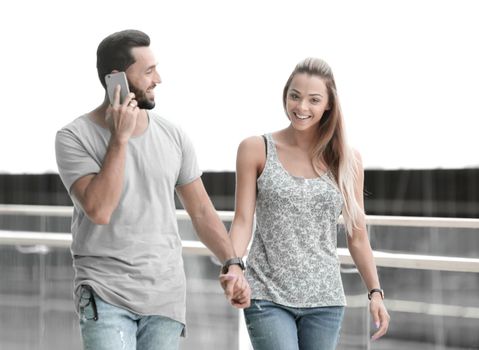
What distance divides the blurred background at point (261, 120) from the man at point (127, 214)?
1461mm

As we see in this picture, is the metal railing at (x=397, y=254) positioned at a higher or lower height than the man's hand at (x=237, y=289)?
lower

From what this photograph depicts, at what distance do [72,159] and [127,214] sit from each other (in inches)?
7.1

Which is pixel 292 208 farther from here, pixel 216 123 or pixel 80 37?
pixel 80 37

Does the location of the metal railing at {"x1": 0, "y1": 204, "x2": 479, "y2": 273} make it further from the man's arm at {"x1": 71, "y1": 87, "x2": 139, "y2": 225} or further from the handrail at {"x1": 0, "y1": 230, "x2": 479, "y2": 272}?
the man's arm at {"x1": 71, "y1": 87, "x2": 139, "y2": 225}

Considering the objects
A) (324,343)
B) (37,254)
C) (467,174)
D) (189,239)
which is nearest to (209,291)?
(189,239)

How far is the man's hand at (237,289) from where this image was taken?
225 centimetres

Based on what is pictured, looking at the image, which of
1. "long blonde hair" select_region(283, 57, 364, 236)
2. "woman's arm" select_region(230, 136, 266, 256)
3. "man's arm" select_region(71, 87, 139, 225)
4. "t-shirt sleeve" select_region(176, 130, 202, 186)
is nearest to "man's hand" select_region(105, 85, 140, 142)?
"man's arm" select_region(71, 87, 139, 225)

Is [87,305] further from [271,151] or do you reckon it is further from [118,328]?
[271,151]

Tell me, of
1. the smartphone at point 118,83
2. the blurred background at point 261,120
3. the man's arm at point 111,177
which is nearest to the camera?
the man's arm at point 111,177

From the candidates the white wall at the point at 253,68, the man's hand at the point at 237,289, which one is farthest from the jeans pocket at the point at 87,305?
the white wall at the point at 253,68

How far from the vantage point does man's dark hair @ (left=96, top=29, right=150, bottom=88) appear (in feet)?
7.42

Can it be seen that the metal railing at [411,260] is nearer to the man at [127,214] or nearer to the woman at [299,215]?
the woman at [299,215]

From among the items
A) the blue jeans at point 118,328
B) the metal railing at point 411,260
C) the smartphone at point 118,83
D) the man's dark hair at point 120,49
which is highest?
the man's dark hair at point 120,49

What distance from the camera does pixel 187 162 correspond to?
2330 millimetres
